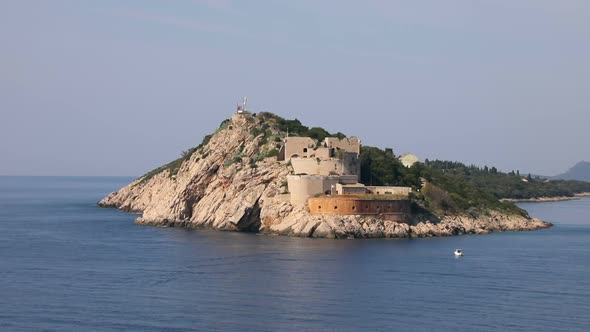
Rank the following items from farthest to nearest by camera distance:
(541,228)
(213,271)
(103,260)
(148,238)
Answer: (541,228) < (148,238) < (103,260) < (213,271)

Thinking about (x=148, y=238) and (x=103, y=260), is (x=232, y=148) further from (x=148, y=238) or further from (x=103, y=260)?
(x=103, y=260)

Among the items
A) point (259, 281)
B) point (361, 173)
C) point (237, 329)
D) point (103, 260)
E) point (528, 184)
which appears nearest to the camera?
point (237, 329)

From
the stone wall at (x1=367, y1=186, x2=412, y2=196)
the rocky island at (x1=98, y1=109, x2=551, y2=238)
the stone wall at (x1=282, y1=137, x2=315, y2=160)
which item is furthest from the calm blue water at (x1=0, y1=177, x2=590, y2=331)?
the stone wall at (x1=282, y1=137, x2=315, y2=160)

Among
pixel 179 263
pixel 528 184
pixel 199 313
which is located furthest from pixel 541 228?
pixel 528 184

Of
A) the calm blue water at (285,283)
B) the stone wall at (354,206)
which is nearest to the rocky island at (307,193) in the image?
the stone wall at (354,206)

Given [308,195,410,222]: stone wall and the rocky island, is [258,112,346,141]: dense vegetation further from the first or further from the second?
[308,195,410,222]: stone wall

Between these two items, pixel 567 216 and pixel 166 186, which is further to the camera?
pixel 567 216

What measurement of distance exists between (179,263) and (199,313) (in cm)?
1737

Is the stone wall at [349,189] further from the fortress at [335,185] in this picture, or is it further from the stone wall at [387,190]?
the stone wall at [387,190]

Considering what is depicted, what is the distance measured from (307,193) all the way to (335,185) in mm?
2767

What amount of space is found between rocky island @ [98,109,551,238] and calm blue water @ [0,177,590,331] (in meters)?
2.86

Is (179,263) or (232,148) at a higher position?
(232,148)

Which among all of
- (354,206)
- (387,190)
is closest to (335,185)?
(354,206)

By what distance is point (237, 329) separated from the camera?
41.0m
